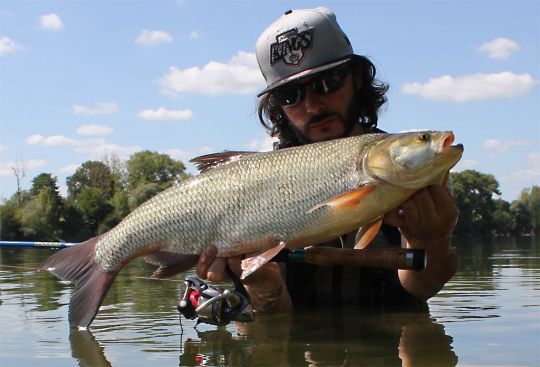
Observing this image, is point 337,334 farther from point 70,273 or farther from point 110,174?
point 110,174

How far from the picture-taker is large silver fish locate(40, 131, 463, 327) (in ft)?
12.6

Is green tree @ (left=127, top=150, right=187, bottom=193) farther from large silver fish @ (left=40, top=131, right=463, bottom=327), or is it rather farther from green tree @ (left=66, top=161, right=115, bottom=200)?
large silver fish @ (left=40, top=131, right=463, bottom=327)

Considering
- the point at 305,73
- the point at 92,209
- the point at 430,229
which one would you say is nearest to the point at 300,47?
the point at 305,73

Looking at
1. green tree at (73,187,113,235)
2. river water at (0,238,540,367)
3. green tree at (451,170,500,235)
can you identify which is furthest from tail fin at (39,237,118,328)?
green tree at (451,170,500,235)

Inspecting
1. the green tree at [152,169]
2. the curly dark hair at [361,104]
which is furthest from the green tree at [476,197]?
the curly dark hair at [361,104]

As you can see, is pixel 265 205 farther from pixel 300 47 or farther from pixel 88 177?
pixel 88 177

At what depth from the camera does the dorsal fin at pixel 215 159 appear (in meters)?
4.46

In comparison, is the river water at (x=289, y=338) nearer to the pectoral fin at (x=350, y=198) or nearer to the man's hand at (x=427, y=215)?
the man's hand at (x=427, y=215)

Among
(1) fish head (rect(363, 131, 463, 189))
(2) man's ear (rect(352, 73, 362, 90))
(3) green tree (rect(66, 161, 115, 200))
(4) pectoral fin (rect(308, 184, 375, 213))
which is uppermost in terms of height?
(3) green tree (rect(66, 161, 115, 200))

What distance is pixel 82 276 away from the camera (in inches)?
175

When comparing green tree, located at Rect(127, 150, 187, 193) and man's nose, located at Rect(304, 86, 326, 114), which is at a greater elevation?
green tree, located at Rect(127, 150, 187, 193)

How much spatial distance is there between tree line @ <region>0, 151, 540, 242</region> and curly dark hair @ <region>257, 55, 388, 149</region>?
46.1m

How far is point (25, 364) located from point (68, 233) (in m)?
53.6

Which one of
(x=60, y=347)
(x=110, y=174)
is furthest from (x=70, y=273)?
(x=110, y=174)
